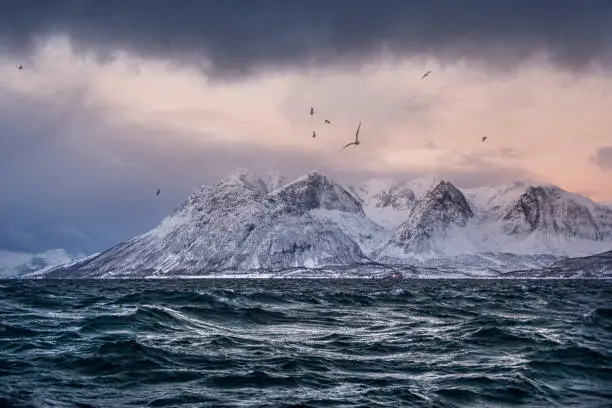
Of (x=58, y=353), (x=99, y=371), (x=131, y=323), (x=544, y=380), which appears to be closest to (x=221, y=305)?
(x=131, y=323)

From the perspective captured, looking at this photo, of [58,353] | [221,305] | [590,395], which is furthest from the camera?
[221,305]

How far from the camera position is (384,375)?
29.1 m

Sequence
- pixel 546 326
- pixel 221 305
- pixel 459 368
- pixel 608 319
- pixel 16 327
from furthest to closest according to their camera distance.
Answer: pixel 221 305 < pixel 608 319 < pixel 546 326 < pixel 16 327 < pixel 459 368

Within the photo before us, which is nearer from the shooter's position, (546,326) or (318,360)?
(318,360)

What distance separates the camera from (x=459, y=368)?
30.8 metres

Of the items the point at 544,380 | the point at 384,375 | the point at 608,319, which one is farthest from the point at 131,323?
the point at 608,319

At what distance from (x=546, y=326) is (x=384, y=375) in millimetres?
25069

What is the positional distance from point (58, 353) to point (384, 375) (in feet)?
56.7

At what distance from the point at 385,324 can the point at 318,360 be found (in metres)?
18.7

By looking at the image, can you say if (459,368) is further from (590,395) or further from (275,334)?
(275,334)

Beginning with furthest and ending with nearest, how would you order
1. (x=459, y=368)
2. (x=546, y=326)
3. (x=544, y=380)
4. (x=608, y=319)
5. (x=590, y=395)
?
(x=608, y=319) → (x=546, y=326) → (x=459, y=368) → (x=544, y=380) → (x=590, y=395)

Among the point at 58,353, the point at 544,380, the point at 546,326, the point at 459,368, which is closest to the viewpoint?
the point at 544,380

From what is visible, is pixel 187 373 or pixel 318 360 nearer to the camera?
pixel 187 373

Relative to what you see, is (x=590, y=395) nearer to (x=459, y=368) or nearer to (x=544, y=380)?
(x=544, y=380)
